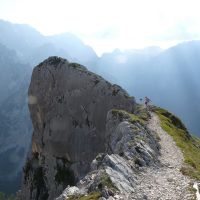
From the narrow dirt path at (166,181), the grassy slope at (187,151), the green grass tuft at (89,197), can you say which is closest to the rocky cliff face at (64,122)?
the grassy slope at (187,151)

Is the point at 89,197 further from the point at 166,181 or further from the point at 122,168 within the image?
the point at 166,181

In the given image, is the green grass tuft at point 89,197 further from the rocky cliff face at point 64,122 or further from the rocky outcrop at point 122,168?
the rocky cliff face at point 64,122

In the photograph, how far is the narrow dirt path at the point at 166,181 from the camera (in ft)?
111

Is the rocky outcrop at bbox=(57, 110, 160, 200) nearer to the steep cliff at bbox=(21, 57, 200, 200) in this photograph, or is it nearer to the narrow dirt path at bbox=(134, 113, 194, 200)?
the steep cliff at bbox=(21, 57, 200, 200)

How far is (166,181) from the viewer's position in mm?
39906

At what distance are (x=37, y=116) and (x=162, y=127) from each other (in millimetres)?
65087

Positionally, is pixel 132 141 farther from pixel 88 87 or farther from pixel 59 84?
pixel 59 84

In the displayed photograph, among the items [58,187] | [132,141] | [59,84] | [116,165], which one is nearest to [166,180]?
[116,165]

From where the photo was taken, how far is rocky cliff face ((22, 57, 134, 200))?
367 ft

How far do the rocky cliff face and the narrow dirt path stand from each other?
5098cm

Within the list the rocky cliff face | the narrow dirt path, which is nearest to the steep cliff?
the rocky cliff face

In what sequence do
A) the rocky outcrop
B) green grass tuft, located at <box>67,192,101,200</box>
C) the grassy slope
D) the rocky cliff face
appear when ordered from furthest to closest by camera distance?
the rocky cliff face, the grassy slope, the rocky outcrop, green grass tuft, located at <box>67,192,101,200</box>

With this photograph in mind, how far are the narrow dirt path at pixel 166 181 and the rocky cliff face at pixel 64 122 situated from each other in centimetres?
5098

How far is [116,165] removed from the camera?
38875mm
